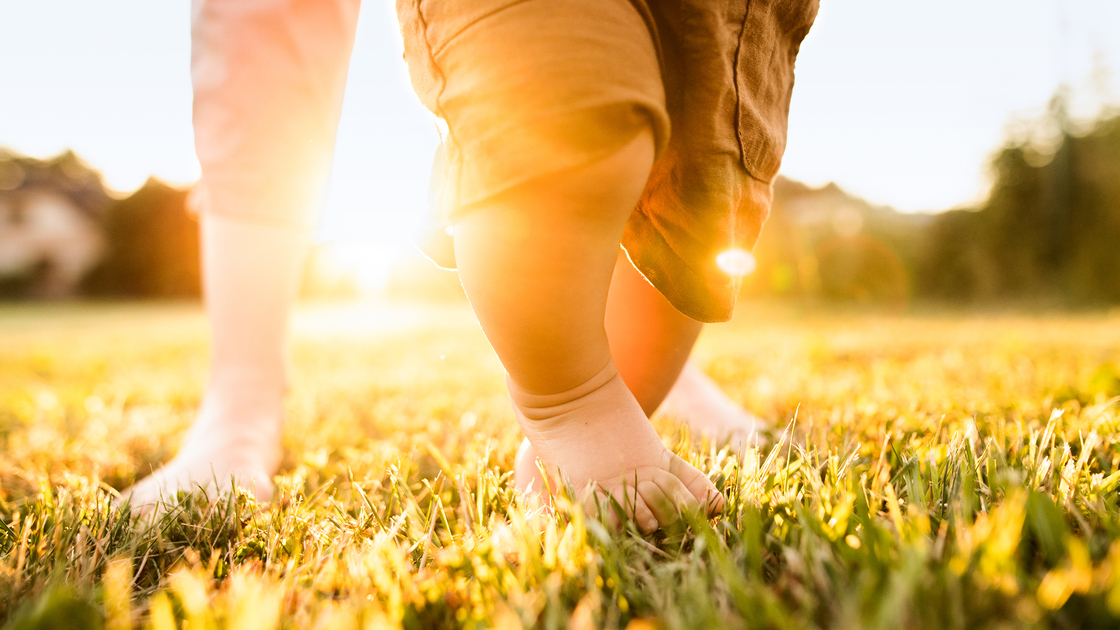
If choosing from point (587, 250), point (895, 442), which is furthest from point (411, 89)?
point (895, 442)

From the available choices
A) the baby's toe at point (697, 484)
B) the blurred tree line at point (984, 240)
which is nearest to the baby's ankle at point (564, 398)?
the baby's toe at point (697, 484)

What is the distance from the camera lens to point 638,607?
52 cm

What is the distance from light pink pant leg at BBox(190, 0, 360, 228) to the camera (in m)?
1.34

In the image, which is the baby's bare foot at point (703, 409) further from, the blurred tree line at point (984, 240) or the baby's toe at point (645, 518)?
the blurred tree line at point (984, 240)

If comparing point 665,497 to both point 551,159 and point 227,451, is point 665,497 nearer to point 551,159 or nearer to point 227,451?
point 551,159

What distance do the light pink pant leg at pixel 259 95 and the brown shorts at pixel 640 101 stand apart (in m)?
0.71

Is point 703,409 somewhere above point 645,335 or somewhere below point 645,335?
below

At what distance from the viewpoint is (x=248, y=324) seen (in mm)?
1406

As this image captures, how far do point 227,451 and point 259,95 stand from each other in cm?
76

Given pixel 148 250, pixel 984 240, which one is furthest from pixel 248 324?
pixel 148 250

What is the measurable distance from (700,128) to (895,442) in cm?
57

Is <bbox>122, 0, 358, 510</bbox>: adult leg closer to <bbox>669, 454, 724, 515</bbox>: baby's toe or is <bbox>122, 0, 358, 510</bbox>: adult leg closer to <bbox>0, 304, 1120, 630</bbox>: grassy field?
<bbox>0, 304, 1120, 630</bbox>: grassy field

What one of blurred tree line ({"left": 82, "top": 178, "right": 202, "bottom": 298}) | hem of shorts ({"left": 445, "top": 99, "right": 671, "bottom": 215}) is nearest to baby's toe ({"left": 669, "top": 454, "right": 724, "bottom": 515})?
hem of shorts ({"left": 445, "top": 99, "right": 671, "bottom": 215})

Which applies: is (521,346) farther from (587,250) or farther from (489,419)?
(489,419)
